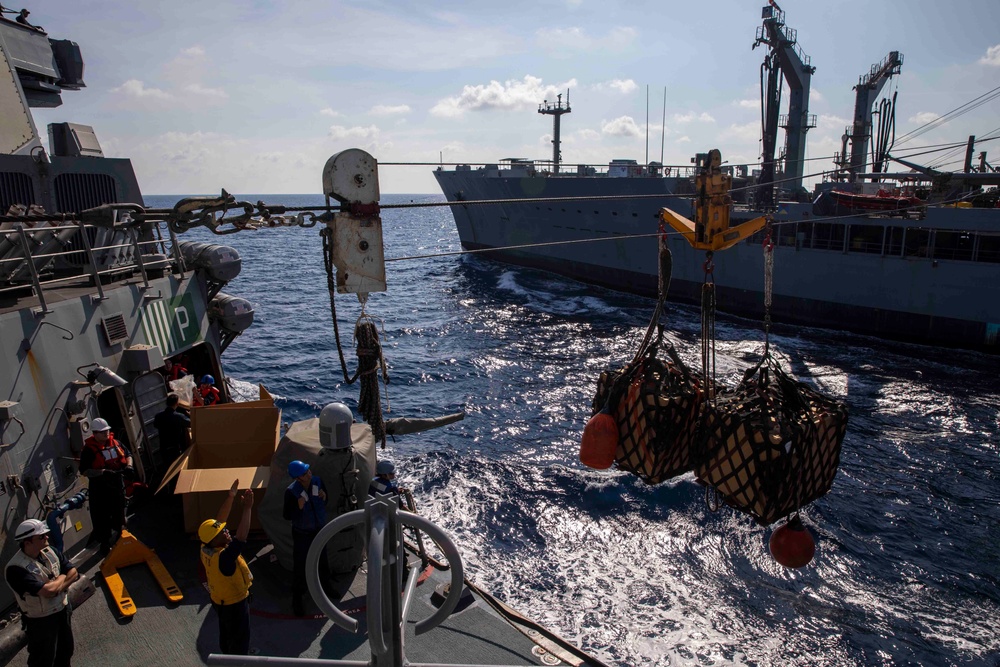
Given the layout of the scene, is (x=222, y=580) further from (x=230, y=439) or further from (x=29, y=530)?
(x=230, y=439)

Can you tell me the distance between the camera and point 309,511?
5914 mm

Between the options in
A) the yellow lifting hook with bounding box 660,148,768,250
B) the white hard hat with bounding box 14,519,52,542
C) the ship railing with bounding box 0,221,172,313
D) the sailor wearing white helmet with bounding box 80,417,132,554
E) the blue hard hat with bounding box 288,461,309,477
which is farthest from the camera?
the ship railing with bounding box 0,221,172,313

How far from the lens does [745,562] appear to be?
35.8ft

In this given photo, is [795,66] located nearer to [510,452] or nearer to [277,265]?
[510,452]

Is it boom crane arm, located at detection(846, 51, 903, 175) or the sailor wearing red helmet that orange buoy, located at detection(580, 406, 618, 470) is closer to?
the sailor wearing red helmet

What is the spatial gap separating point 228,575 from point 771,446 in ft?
14.5

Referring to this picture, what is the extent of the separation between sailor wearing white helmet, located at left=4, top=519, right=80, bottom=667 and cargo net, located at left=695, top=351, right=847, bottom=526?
5.14m

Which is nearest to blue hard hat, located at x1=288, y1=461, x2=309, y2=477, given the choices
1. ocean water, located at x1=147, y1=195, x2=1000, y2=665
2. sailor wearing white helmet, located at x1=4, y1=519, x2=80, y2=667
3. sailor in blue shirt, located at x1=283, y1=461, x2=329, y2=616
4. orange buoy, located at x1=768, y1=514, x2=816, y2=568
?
sailor in blue shirt, located at x1=283, y1=461, x2=329, y2=616

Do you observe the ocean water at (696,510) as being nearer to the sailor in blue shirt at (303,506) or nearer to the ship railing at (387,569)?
the sailor in blue shirt at (303,506)

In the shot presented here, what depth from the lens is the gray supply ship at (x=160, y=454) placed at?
5.55m

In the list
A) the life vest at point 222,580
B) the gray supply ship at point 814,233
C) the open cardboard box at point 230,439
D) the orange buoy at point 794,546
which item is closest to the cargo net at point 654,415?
the orange buoy at point 794,546

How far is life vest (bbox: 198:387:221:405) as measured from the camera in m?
9.22

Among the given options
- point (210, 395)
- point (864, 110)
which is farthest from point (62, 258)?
point (864, 110)

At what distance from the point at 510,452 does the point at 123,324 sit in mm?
9191
